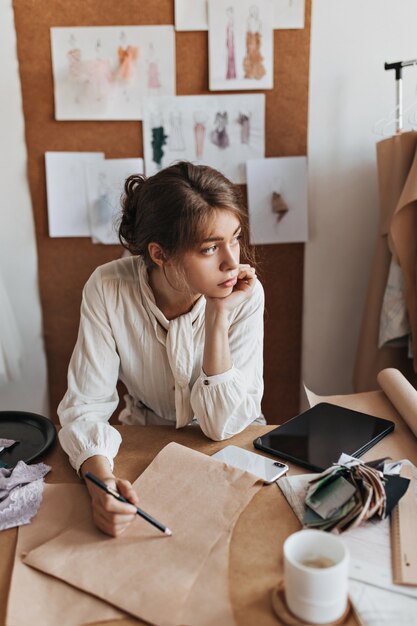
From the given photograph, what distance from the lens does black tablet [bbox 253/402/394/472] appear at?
1.15 meters

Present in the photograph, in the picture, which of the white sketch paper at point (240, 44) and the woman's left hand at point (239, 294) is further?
the white sketch paper at point (240, 44)

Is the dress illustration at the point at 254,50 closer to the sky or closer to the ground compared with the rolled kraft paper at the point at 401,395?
closer to the sky

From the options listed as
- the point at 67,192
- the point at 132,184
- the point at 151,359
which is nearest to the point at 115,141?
the point at 67,192

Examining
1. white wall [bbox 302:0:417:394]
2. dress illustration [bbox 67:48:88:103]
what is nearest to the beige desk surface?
white wall [bbox 302:0:417:394]

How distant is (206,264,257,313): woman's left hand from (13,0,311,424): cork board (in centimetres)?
92

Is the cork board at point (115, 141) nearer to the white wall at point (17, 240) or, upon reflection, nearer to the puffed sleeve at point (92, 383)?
the white wall at point (17, 240)

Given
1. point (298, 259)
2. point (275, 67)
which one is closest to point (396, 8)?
point (275, 67)

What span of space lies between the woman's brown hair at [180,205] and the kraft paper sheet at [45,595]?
597mm

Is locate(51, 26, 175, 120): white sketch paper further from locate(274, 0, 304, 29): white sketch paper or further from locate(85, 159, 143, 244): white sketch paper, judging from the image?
locate(274, 0, 304, 29): white sketch paper

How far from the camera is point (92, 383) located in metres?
1.35

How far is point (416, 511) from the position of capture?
38.6 inches

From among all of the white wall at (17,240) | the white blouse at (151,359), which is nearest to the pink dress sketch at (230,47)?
the white wall at (17,240)

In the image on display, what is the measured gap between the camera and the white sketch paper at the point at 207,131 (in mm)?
2195

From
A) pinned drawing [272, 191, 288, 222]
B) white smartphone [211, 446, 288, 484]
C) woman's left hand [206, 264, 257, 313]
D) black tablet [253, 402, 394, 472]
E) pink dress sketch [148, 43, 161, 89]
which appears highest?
pink dress sketch [148, 43, 161, 89]
